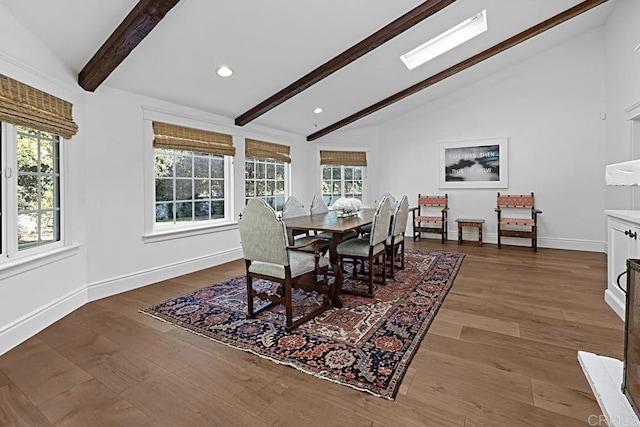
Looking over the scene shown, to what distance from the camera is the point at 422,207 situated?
657 centimetres

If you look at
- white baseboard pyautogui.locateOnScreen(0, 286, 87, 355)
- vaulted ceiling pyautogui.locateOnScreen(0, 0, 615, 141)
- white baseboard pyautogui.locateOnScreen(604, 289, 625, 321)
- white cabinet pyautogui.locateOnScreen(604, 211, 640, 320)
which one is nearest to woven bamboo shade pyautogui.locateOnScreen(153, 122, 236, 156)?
vaulted ceiling pyautogui.locateOnScreen(0, 0, 615, 141)

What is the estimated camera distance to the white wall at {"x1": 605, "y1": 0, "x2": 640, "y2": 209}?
3873 millimetres

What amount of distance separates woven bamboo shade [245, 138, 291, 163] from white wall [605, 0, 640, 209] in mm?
4861

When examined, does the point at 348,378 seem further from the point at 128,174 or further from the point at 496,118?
the point at 496,118

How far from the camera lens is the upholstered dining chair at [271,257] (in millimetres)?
2408

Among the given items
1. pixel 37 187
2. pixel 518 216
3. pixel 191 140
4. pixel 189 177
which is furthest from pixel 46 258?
pixel 518 216

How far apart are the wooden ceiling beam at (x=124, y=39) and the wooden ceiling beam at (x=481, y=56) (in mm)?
3940

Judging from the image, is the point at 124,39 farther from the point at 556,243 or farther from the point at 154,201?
the point at 556,243

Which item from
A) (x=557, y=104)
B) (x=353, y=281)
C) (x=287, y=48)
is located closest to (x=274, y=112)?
(x=287, y=48)

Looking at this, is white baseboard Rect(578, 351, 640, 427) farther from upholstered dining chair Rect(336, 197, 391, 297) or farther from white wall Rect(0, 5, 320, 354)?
white wall Rect(0, 5, 320, 354)

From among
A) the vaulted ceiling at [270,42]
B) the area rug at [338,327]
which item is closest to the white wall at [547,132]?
the vaulted ceiling at [270,42]

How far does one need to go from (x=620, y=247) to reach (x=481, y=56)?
322 centimetres

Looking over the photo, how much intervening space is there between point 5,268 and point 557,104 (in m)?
7.19

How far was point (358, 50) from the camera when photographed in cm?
361
